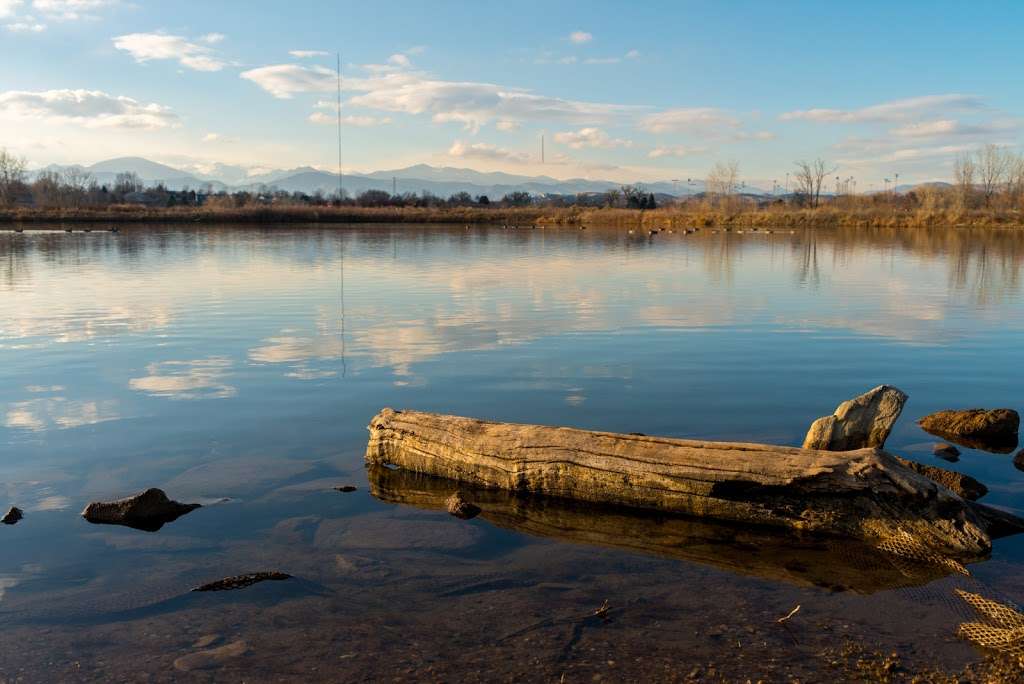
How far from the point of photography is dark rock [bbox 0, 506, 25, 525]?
725cm

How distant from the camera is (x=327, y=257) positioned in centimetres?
3894

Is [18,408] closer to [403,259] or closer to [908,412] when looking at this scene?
[908,412]

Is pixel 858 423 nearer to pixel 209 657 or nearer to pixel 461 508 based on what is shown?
pixel 461 508

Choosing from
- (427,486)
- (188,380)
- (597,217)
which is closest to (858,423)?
(427,486)

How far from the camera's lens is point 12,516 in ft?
23.9

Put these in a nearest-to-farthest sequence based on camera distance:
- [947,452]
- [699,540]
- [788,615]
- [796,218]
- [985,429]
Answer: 1. [788,615]
2. [699,540]
3. [947,452]
4. [985,429]
5. [796,218]

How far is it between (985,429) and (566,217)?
8497cm

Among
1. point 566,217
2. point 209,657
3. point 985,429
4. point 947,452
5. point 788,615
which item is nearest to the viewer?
point 209,657

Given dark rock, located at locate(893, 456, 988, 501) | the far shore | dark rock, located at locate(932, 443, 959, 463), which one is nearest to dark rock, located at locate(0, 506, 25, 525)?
dark rock, located at locate(893, 456, 988, 501)

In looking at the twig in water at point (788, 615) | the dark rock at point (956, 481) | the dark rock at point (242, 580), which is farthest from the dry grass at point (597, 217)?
the dark rock at point (242, 580)

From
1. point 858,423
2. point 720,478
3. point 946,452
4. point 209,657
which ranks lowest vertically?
point 209,657

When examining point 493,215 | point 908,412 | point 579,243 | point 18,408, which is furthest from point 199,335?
point 493,215

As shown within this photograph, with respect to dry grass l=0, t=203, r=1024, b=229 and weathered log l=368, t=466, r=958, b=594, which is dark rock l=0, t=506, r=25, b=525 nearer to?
weathered log l=368, t=466, r=958, b=594

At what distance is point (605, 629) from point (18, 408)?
29.5 ft
